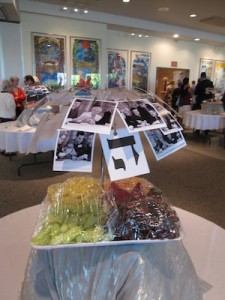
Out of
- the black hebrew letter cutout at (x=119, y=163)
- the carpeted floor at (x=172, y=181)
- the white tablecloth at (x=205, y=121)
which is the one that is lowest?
the carpeted floor at (x=172, y=181)

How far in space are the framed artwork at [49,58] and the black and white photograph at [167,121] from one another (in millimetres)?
5462

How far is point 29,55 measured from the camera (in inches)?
240

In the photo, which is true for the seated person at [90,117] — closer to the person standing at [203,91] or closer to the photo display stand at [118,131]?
the photo display stand at [118,131]

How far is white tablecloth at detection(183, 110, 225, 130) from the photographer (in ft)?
17.2

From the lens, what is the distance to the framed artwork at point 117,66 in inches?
314

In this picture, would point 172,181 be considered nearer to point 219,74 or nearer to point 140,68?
point 140,68

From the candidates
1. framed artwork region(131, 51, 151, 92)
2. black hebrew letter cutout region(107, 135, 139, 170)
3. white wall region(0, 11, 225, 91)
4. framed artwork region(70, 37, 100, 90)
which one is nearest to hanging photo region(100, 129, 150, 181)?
black hebrew letter cutout region(107, 135, 139, 170)

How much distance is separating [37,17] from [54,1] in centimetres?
59

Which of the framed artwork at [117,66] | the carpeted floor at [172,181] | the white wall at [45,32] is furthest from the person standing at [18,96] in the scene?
the framed artwork at [117,66]

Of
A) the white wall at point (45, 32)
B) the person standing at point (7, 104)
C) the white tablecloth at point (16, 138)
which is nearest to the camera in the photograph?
the white tablecloth at point (16, 138)

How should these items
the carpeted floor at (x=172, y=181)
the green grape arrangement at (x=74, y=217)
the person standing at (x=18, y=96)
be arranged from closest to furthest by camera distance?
the green grape arrangement at (x=74, y=217), the carpeted floor at (x=172, y=181), the person standing at (x=18, y=96)

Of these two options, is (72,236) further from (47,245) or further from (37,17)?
(37,17)

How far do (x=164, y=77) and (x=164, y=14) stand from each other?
9.96 feet

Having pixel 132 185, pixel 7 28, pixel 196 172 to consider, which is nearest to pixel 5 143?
pixel 196 172
